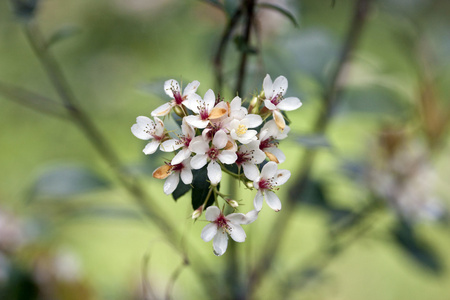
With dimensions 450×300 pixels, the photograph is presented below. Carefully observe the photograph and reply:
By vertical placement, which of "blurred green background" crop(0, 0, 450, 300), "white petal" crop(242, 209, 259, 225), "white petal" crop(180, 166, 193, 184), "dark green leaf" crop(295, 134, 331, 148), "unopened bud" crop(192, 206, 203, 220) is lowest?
"blurred green background" crop(0, 0, 450, 300)

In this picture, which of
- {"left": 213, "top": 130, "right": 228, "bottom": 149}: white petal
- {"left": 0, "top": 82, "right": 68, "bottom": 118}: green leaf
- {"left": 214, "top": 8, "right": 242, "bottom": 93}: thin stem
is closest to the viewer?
{"left": 213, "top": 130, "right": 228, "bottom": 149}: white petal

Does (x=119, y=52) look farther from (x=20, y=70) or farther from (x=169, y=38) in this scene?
(x=20, y=70)

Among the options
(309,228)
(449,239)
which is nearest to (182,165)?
(309,228)

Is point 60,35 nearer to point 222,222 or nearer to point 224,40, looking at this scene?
point 224,40

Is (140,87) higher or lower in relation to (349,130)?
higher

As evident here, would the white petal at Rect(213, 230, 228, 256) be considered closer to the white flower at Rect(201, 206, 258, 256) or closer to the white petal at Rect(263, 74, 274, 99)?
the white flower at Rect(201, 206, 258, 256)

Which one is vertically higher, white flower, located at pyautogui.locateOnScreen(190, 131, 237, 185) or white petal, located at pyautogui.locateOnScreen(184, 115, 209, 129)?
white petal, located at pyautogui.locateOnScreen(184, 115, 209, 129)

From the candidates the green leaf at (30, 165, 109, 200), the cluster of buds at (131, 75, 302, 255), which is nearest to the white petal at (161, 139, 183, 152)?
the cluster of buds at (131, 75, 302, 255)
